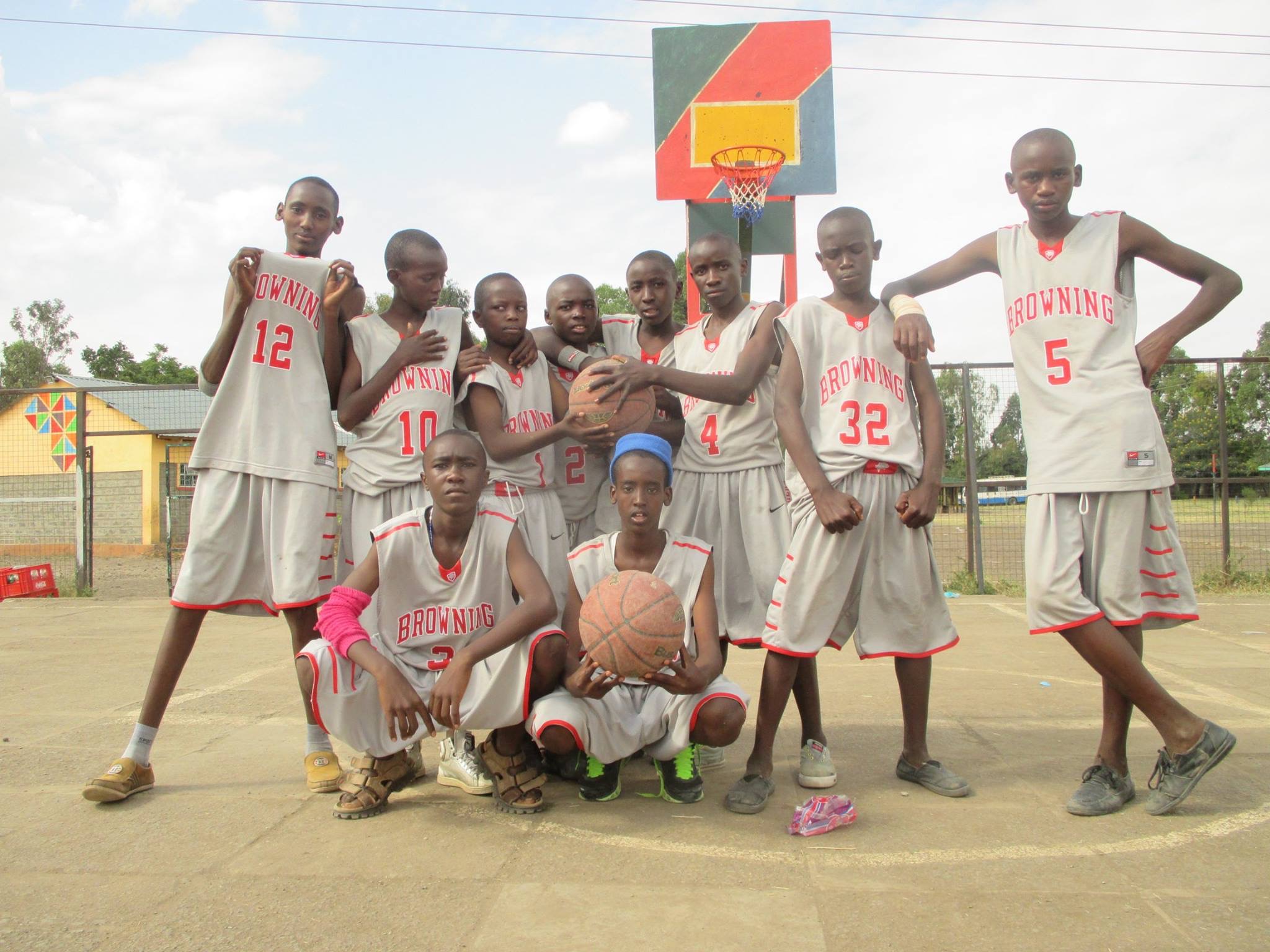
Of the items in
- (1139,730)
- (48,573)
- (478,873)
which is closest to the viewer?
(478,873)

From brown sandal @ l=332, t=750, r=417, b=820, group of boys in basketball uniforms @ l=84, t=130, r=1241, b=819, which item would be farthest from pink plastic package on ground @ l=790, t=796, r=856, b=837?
brown sandal @ l=332, t=750, r=417, b=820

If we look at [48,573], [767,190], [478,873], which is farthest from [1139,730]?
[48,573]

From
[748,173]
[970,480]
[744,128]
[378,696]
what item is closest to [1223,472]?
[970,480]

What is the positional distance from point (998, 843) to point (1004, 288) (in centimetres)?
196

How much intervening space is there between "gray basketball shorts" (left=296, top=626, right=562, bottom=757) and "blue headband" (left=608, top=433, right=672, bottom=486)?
685mm

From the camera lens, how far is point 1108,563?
315 cm

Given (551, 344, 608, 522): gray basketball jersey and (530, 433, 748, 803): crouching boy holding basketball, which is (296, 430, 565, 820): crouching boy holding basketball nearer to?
(530, 433, 748, 803): crouching boy holding basketball

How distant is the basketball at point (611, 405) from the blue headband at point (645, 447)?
141 millimetres

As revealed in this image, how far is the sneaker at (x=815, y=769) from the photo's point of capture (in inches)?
132

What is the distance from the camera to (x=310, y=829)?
116 inches

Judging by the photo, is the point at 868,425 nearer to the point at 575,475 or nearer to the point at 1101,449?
the point at 1101,449

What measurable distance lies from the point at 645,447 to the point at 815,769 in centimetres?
132

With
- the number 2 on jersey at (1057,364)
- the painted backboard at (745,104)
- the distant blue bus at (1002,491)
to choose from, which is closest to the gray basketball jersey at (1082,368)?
the number 2 on jersey at (1057,364)

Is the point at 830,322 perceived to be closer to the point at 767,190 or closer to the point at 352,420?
the point at 352,420
